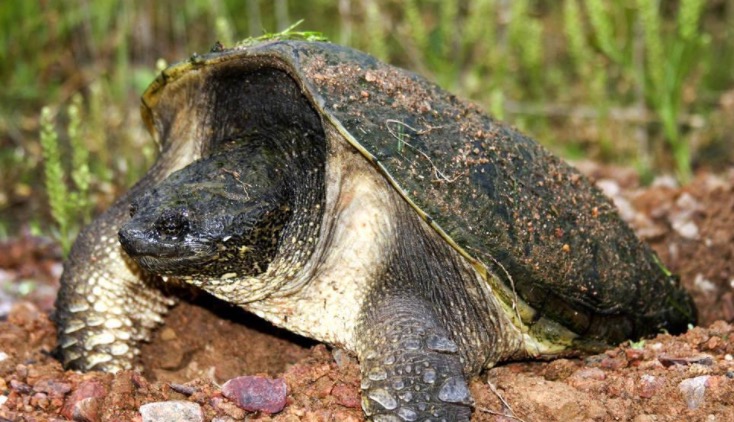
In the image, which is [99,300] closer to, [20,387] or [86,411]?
[20,387]

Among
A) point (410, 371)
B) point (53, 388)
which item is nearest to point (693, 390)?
point (410, 371)

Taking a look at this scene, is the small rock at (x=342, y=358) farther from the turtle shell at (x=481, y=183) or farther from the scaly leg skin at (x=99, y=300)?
the scaly leg skin at (x=99, y=300)

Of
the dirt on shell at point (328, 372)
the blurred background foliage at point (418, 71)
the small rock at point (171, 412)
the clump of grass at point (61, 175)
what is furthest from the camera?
the blurred background foliage at point (418, 71)

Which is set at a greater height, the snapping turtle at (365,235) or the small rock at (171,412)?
the snapping turtle at (365,235)

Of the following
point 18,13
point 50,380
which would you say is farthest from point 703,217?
point 18,13

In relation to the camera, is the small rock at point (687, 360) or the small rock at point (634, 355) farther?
the small rock at point (634, 355)

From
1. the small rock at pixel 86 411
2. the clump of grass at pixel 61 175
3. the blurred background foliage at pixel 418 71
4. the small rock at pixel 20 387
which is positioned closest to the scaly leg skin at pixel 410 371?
the small rock at pixel 86 411
